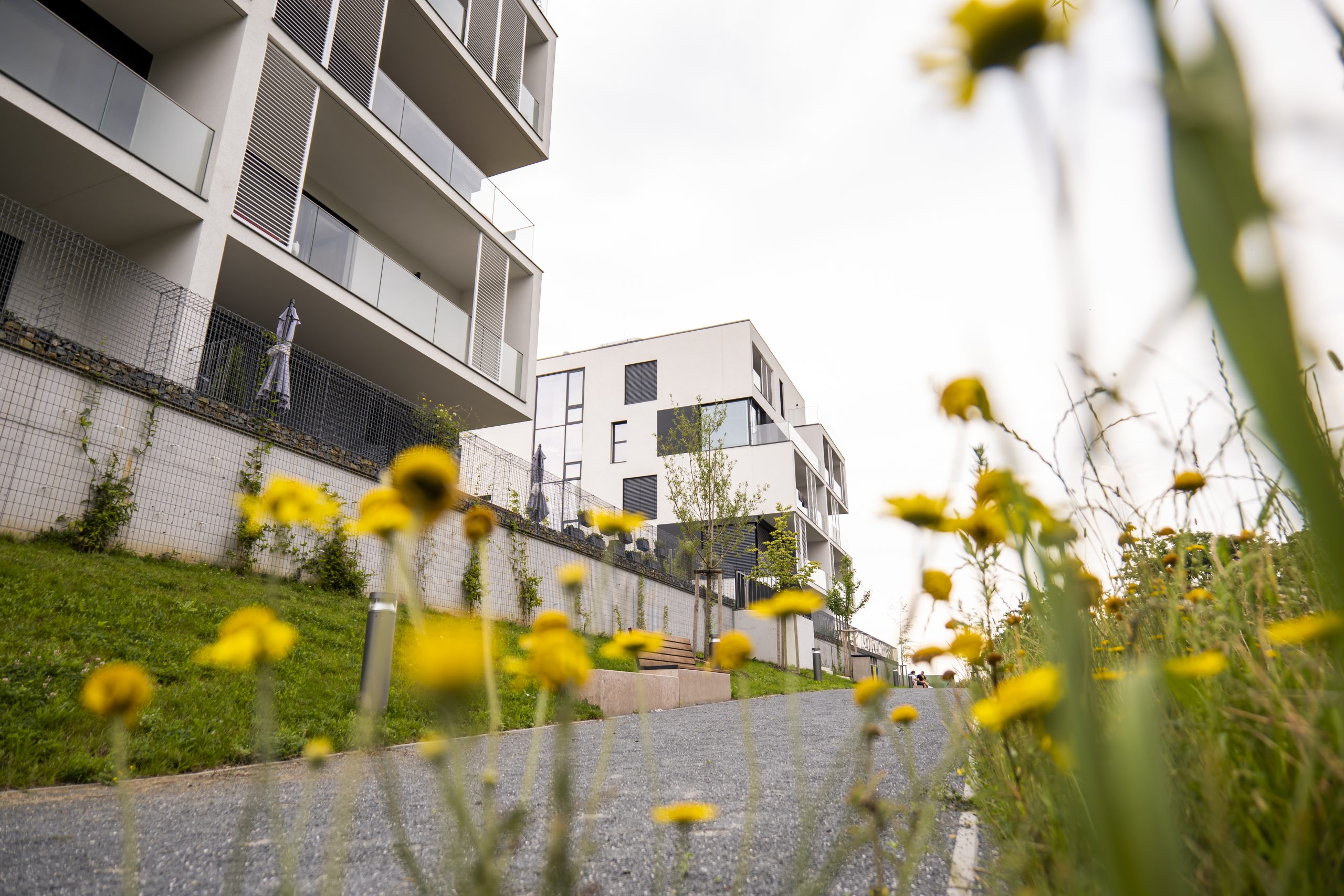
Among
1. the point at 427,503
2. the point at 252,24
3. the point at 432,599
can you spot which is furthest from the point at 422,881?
the point at 252,24

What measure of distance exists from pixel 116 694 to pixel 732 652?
31.7 inches

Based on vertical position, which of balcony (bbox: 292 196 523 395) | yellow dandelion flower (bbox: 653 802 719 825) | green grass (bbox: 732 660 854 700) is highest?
balcony (bbox: 292 196 523 395)

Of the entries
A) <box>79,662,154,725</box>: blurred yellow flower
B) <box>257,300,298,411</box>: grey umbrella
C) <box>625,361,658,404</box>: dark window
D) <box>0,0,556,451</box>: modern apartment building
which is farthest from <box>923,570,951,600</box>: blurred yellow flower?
<box>625,361,658,404</box>: dark window

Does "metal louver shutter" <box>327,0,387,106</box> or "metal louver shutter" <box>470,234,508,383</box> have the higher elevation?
"metal louver shutter" <box>327,0,387,106</box>

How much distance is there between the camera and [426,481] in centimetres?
63

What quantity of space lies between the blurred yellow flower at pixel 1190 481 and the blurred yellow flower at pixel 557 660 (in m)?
1.40

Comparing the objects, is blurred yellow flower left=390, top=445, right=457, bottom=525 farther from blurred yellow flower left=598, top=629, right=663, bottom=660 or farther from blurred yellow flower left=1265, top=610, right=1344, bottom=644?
blurred yellow flower left=1265, top=610, right=1344, bottom=644

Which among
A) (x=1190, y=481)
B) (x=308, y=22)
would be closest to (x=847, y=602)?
(x=308, y=22)

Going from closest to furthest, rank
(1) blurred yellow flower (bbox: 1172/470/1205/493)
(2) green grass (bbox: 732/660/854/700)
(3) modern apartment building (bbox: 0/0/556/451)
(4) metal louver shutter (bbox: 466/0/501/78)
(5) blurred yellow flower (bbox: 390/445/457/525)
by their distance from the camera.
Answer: (5) blurred yellow flower (bbox: 390/445/457/525), (1) blurred yellow flower (bbox: 1172/470/1205/493), (3) modern apartment building (bbox: 0/0/556/451), (2) green grass (bbox: 732/660/854/700), (4) metal louver shutter (bbox: 466/0/501/78)

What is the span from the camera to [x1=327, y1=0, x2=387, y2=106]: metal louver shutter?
1075 cm

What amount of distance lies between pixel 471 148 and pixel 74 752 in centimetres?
1402

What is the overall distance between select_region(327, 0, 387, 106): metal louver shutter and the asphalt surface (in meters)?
10.7

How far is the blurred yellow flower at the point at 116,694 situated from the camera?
83 centimetres

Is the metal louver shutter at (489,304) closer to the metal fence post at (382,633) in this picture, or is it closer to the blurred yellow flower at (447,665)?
the metal fence post at (382,633)
